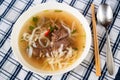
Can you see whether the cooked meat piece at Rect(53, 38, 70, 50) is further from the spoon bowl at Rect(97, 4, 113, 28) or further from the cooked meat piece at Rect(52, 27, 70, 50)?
the spoon bowl at Rect(97, 4, 113, 28)

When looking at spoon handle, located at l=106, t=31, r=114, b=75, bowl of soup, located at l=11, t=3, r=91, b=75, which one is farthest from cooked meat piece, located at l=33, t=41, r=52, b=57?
spoon handle, located at l=106, t=31, r=114, b=75

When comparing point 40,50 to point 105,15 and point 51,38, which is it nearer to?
point 51,38

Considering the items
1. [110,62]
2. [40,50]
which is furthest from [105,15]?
[40,50]

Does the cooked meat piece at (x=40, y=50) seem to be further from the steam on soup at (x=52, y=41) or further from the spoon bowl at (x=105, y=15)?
the spoon bowl at (x=105, y=15)

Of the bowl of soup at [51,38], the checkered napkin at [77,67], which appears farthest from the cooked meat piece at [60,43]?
the checkered napkin at [77,67]

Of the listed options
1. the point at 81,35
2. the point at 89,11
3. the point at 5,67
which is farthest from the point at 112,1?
the point at 5,67

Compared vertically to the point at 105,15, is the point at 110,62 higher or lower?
lower

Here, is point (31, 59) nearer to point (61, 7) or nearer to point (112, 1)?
point (61, 7)
